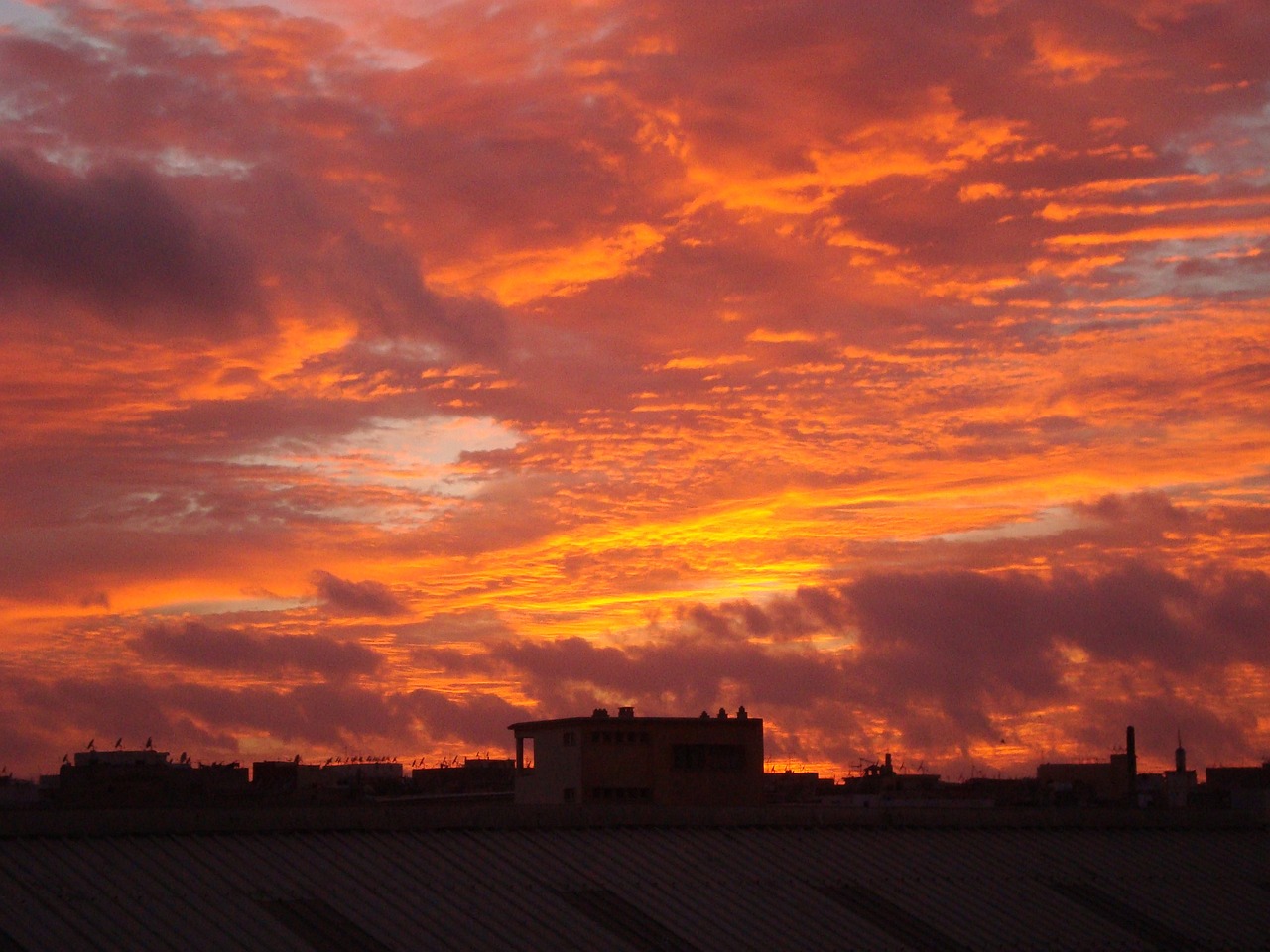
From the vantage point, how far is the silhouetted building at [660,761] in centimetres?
13862

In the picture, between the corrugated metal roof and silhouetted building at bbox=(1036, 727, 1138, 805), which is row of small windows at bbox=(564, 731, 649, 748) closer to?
silhouetted building at bbox=(1036, 727, 1138, 805)

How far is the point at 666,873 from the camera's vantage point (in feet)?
158

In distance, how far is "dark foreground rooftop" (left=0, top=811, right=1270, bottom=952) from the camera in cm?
3800

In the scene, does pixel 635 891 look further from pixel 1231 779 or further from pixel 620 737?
pixel 1231 779

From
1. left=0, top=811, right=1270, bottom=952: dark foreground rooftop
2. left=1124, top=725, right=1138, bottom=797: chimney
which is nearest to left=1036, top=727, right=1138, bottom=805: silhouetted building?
left=1124, top=725, right=1138, bottom=797: chimney

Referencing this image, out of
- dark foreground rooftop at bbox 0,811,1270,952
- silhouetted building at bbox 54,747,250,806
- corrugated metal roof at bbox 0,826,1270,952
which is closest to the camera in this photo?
corrugated metal roof at bbox 0,826,1270,952

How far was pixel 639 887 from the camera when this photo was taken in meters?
46.7

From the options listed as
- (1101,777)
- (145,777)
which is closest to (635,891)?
(145,777)

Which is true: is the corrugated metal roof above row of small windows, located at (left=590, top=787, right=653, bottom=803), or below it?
above

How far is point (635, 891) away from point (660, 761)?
94300 mm

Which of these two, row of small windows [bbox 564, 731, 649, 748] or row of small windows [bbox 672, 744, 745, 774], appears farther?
row of small windows [bbox 672, 744, 745, 774]

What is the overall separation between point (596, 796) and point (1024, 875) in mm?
84630

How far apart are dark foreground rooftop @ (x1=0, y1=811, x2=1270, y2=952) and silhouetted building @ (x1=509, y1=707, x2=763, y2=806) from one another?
78507 millimetres

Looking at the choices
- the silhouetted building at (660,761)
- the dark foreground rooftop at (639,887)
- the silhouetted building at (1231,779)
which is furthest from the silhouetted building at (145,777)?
the silhouetted building at (1231,779)
